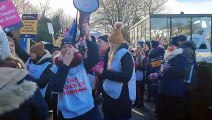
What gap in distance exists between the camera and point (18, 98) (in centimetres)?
265

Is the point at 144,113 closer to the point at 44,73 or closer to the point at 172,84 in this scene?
the point at 172,84

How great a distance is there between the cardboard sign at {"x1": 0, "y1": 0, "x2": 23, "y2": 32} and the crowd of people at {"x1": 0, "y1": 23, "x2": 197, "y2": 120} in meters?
0.52

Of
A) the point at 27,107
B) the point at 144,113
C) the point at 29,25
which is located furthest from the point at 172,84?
the point at 27,107

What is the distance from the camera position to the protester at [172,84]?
22.5 feet

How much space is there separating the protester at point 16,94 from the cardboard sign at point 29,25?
691 centimetres

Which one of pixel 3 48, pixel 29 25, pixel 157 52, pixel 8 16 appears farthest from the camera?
pixel 157 52

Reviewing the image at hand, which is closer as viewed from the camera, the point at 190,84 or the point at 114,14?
the point at 190,84

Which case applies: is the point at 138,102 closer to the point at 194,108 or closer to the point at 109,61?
the point at 194,108

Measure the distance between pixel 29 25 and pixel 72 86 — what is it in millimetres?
5726

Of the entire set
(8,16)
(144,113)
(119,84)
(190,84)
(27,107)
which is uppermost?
(8,16)

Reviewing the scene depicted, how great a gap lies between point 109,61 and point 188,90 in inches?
89.1

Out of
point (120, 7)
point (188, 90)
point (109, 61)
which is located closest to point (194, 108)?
point (188, 90)

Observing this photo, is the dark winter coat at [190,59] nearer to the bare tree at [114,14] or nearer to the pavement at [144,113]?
the pavement at [144,113]

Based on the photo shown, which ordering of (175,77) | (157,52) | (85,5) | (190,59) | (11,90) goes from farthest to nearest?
(157,52)
(190,59)
(175,77)
(85,5)
(11,90)
